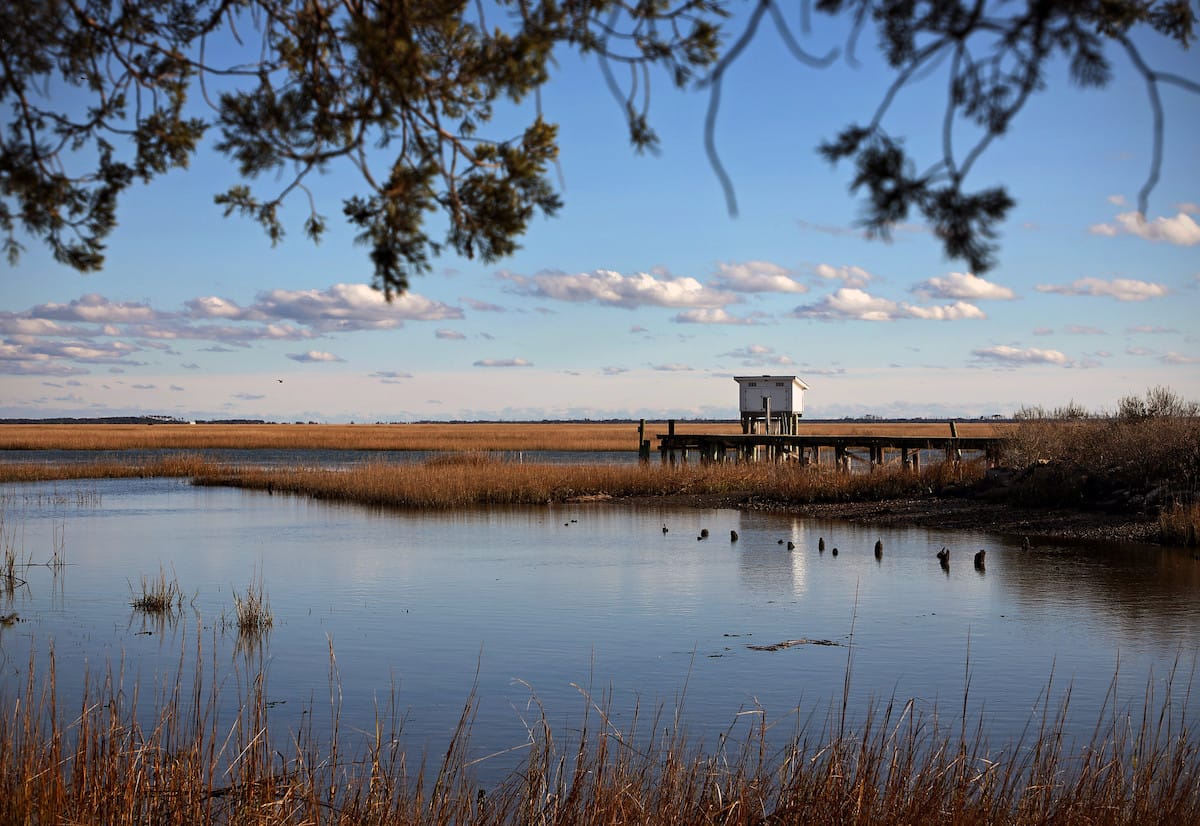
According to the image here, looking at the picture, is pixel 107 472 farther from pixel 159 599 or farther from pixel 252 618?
pixel 252 618

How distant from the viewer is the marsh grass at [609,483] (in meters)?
30.8

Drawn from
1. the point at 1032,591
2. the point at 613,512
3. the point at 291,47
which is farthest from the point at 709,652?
the point at 613,512

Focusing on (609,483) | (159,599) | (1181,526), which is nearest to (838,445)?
(609,483)

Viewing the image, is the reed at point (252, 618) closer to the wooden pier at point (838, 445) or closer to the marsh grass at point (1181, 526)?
the marsh grass at point (1181, 526)

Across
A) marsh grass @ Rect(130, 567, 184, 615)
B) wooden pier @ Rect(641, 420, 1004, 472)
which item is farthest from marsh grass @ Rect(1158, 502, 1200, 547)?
marsh grass @ Rect(130, 567, 184, 615)

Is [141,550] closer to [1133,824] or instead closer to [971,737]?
[971,737]

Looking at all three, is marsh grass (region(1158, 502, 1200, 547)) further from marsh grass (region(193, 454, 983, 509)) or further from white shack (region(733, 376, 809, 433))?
white shack (region(733, 376, 809, 433))

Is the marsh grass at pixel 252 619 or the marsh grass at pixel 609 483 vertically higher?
the marsh grass at pixel 609 483

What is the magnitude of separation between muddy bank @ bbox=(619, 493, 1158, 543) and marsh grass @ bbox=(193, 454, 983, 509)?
2.13 feet

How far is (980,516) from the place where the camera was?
86.7ft

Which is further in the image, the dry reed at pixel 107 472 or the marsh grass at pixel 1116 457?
the dry reed at pixel 107 472

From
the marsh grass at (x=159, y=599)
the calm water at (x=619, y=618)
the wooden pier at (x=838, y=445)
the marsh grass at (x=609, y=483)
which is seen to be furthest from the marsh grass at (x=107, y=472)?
the marsh grass at (x=159, y=599)

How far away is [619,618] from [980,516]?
1392 centimetres

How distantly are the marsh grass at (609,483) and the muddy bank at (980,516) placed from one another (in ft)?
2.13
